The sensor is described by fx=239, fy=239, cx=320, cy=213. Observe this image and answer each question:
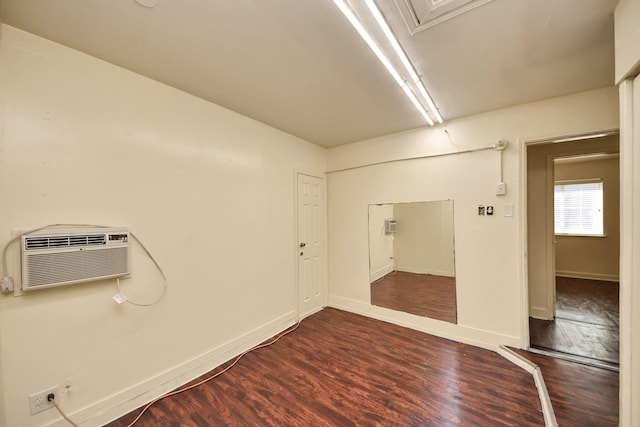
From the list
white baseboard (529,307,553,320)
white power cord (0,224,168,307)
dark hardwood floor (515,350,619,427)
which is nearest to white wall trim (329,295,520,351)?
dark hardwood floor (515,350,619,427)

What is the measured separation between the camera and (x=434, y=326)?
2936mm

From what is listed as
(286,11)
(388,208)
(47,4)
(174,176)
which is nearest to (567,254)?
(388,208)

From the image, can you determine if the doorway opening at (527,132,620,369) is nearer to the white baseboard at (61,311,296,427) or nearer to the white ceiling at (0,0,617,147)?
the white ceiling at (0,0,617,147)

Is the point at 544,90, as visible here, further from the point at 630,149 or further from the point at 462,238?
the point at 462,238

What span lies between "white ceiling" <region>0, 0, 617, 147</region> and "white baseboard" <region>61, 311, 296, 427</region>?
2463mm

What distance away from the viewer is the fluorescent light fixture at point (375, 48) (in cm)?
123

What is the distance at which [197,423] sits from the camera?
171 cm

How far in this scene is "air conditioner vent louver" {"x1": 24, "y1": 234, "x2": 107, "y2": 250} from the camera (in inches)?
56.3

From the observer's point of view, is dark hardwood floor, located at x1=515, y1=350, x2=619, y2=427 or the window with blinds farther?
the window with blinds

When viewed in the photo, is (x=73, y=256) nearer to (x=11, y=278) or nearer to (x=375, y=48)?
(x=11, y=278)

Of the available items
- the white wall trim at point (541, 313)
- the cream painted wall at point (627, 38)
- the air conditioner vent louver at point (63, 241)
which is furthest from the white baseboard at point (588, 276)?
the air conditioner vent louver at point (63, 241)

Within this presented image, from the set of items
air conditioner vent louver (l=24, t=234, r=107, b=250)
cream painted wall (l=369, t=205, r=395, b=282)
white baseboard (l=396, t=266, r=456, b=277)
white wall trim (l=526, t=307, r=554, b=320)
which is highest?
air conditioner vent louver (l=24, t=234, r=107, b=250)

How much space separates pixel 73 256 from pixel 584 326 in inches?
202

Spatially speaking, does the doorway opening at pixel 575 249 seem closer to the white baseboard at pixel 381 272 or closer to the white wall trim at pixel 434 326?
the white wall trim at pixel 434 326
